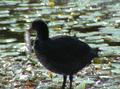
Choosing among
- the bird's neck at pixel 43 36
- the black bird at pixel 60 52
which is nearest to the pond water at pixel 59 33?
the black bird at pixel 60 52

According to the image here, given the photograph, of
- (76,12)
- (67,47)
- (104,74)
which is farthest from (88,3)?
(67,47)

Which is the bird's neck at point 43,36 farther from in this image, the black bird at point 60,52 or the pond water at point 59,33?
the pond water at point 59,33

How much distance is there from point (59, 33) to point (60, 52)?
390cm

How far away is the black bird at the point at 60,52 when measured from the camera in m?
6.46

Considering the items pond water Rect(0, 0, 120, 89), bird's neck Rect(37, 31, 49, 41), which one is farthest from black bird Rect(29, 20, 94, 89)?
pond water Rect(0, 0, 120, 89)

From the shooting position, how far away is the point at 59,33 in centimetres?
1047

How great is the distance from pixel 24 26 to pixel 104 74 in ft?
13.8

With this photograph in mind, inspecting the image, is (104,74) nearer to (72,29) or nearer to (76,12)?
(72,29)

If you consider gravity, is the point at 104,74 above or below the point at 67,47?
below

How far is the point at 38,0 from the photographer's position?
16812mm

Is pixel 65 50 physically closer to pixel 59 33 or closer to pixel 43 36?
pixel 43 36

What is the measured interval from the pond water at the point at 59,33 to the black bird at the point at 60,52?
0.36 metres

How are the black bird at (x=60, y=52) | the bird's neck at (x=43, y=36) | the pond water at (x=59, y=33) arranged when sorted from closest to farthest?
the black bird at (x=60, y=52) → the bird's neck at (x=43, y=36) → the pond water at (x=59, y=33)

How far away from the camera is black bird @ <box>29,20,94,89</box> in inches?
254
